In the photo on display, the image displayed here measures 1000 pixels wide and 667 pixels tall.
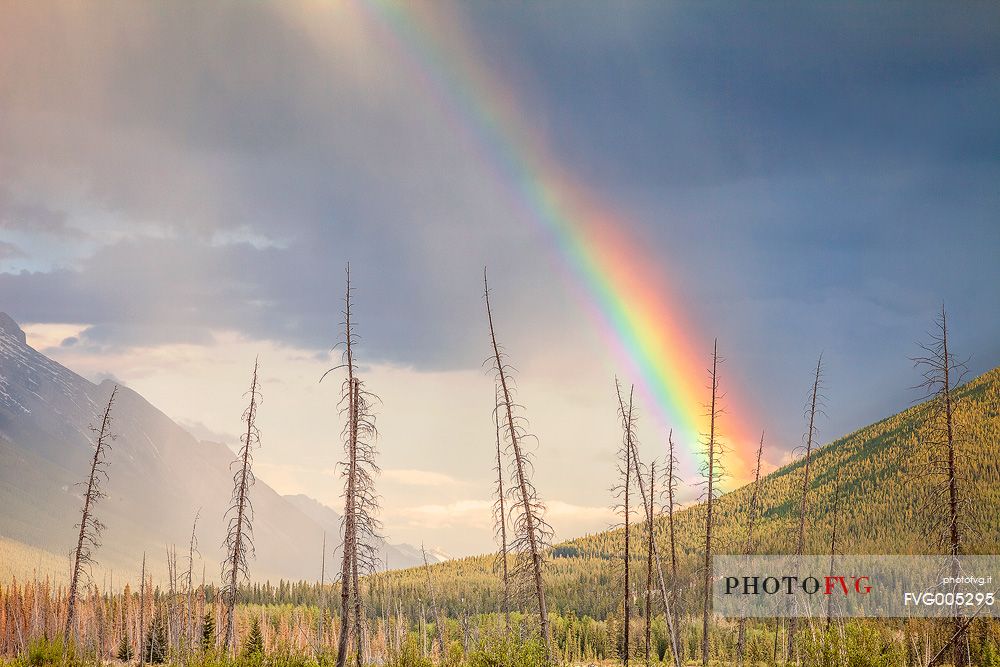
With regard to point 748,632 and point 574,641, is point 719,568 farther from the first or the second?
point 574,641

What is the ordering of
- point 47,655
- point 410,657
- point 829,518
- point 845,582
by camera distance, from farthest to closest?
point 829,518
point 845,582
point 47,655
point 410,657

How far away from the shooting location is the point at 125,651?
107 meters

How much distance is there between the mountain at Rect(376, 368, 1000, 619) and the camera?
117500mm

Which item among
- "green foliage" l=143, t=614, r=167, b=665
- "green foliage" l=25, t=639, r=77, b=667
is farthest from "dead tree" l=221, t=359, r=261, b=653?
"green foliage" l=143, t=614, r=167, b=665

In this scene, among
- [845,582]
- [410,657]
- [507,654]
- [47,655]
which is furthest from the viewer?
[845,582]

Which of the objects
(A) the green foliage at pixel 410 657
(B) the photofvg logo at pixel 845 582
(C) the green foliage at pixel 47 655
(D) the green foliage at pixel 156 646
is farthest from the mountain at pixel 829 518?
(C) the green foliage at pixel 47 655

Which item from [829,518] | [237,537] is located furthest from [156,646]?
[829,518]

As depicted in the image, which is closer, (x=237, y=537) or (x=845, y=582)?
(x=237, y=537)

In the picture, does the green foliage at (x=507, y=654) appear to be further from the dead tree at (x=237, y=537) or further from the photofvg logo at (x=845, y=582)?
the photofvg logo at (x=845, y=582)

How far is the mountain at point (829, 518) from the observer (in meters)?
118

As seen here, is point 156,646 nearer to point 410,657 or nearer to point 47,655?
point 47,655

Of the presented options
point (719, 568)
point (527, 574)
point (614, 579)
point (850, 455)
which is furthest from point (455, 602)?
point (527, 574)

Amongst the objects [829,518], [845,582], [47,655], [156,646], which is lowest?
[156,646]

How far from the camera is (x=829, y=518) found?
13688 centimetres
